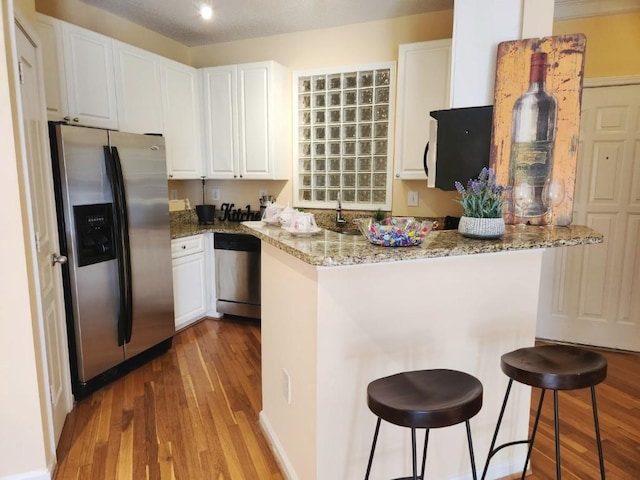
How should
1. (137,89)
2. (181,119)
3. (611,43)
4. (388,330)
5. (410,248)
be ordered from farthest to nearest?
(181,119), (137,89), (611,43), (388,330), (410,248)

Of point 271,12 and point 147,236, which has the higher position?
point 271,12

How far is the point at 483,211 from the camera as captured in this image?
1651 mm

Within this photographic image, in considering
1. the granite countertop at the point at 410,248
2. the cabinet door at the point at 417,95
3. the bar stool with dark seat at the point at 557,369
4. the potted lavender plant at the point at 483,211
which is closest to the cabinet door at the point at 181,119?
the cabinet door at the point at 417,95

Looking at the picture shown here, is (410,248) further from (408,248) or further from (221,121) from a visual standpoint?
(221,121)

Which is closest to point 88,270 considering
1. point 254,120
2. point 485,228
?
point 254,120

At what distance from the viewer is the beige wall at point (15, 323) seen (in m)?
1.61

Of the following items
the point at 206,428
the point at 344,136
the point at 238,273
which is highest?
the point at 344,136

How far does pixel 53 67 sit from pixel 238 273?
2.01m

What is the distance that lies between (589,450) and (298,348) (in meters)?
1.59

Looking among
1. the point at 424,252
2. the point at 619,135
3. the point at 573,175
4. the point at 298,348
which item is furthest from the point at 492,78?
the point at 619,135

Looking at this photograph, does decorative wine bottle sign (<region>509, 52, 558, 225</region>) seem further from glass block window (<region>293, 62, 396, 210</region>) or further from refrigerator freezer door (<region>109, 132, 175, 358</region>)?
refrigerator freezer door (<region>109, 132, 175, 358</region>)

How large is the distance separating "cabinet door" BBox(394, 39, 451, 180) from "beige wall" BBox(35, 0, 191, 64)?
2.20 meters

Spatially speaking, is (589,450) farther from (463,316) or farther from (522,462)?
(463,316)

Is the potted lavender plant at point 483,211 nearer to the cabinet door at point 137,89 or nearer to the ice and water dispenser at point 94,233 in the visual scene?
the ice and water dispenser at point 94,233
